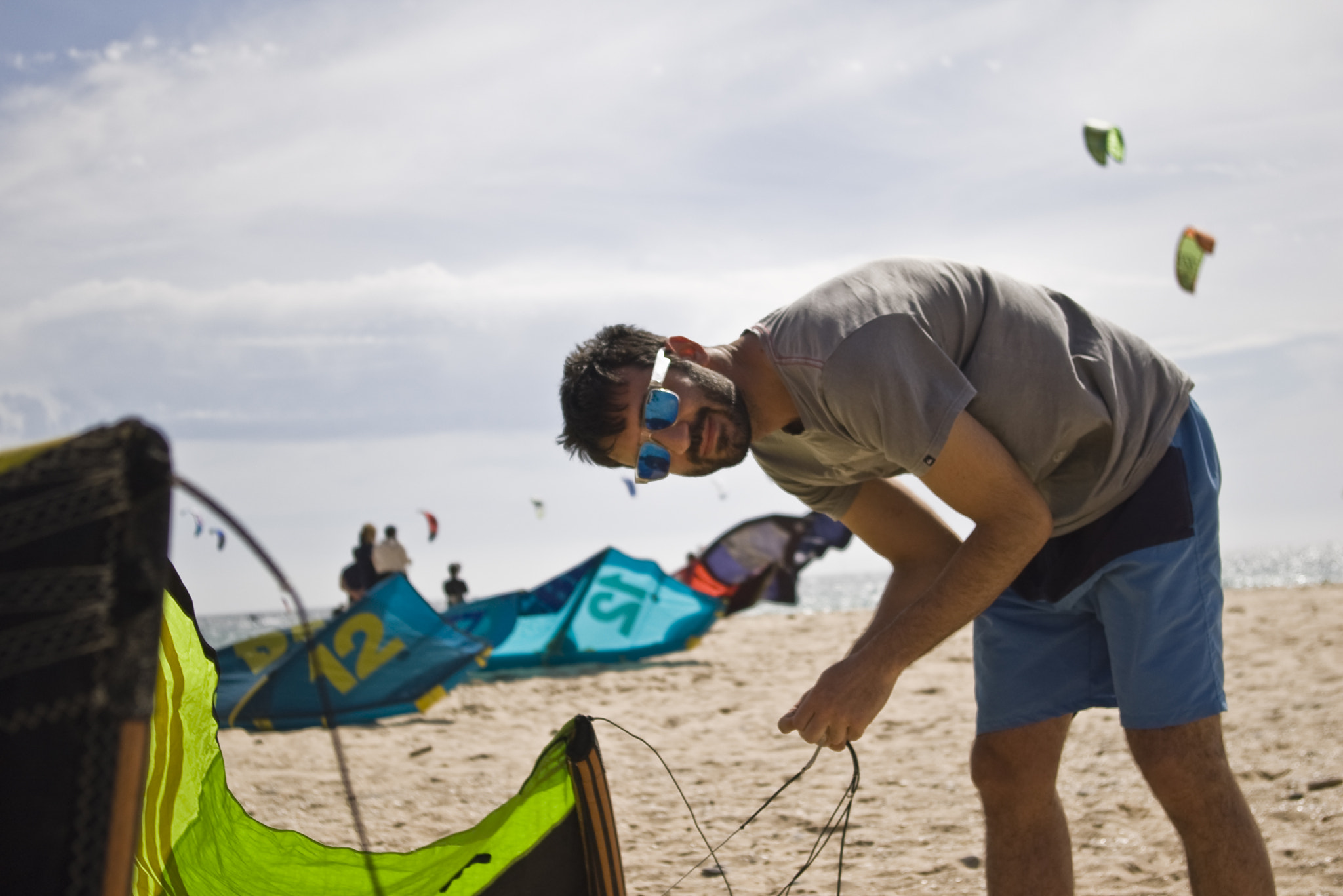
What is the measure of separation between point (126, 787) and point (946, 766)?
3461 mm

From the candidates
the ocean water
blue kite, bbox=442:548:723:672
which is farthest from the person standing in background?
the ocean water

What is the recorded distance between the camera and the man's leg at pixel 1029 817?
6.49 feet

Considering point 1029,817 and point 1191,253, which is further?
point 1191,253

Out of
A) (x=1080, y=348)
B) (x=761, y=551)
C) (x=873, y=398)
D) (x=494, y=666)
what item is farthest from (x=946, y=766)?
(x=761, y=551)

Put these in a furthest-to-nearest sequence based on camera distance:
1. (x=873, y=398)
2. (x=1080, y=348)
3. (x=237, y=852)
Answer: (x=237, y=852)
(x=1080, y=348)
(x=873, y=398)

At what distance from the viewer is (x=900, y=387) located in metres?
1.55

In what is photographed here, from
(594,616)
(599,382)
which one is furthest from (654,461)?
(594,616)

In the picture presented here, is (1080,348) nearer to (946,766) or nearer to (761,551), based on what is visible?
(946,766)

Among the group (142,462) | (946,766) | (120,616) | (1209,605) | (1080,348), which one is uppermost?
(1080,348)

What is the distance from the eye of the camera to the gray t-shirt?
1.58 meters

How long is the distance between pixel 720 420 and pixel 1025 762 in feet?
3.01

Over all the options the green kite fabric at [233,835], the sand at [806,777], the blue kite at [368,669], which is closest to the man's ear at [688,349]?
the green kite fabric at [233,835]

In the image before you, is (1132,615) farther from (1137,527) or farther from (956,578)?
(956,578)

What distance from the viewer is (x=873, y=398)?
1.57 m
